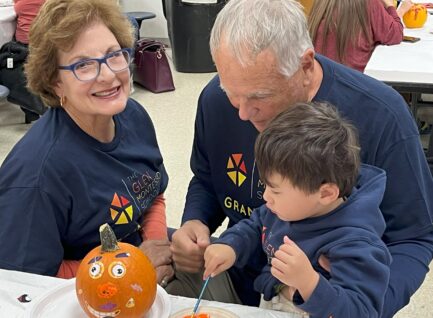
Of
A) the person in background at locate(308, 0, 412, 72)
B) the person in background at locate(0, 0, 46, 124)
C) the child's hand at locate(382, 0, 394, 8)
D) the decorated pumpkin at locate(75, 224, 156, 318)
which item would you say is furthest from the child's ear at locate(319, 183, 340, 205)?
the person in background at locate(0, 0, 46, 124)

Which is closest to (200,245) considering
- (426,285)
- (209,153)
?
(209,153)

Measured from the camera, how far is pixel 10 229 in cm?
130

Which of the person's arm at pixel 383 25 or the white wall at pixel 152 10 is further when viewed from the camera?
the white wall at pixel 152 10

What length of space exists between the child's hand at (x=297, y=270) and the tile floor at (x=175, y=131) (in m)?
1.44

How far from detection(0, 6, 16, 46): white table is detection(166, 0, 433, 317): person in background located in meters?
2.70

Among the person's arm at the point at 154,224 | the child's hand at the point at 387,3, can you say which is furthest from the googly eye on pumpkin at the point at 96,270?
the child's hand at the point at 387,3

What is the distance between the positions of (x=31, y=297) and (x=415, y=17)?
259 centimetres

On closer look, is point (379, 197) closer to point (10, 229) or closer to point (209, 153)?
point (209, 153)

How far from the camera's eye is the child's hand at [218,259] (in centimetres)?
116

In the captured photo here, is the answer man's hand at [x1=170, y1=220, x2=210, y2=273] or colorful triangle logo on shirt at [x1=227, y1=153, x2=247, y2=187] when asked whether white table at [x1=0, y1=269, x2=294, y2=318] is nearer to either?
man's hand at [x1=170, y1=220, x2=210, y2=273]

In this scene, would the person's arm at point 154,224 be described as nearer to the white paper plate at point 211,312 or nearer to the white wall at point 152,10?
the white paper plate at point 211,312

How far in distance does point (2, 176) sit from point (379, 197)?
0.86 meters

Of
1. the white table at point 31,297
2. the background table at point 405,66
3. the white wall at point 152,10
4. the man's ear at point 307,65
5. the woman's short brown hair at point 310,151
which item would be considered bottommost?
the white wall at point 152,10

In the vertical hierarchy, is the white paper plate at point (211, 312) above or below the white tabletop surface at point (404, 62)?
above
